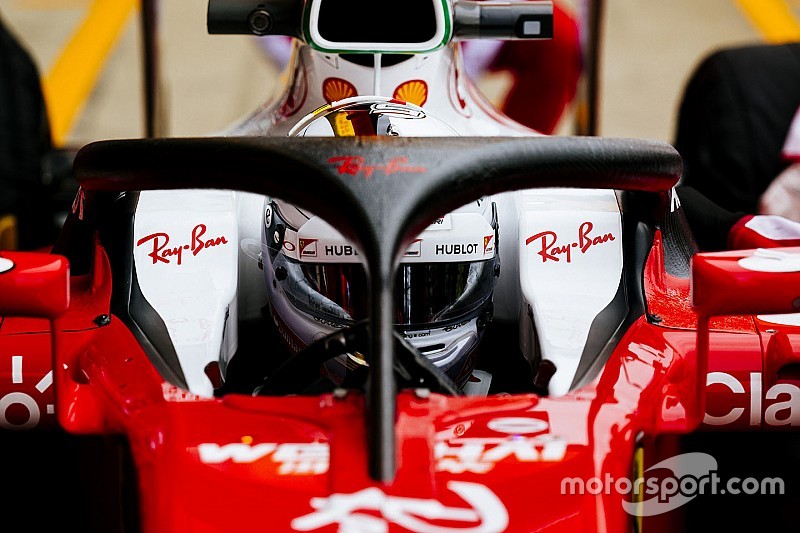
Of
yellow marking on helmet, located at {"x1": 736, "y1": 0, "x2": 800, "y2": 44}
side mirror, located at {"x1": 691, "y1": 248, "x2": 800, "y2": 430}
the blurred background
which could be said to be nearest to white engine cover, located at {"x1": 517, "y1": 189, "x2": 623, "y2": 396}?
side mirror, located at {"x1": 691, "y1": 248, "x2": 800, "y2": 430}

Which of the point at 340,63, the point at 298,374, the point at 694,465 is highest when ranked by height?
the point at 340,63

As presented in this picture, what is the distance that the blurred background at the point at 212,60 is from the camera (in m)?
3.75

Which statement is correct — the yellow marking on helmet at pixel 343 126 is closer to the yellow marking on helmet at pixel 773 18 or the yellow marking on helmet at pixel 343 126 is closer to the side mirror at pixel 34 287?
the side mirror at pixel 34 287

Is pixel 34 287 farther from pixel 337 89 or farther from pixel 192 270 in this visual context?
pixel 337 89

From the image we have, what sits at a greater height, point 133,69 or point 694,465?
point 133,69

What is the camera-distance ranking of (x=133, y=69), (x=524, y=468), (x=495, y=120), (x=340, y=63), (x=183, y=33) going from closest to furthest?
(x=524, y=468) → (x=340, y=63) → (x=495, y=120) → (x=133, y=69) → (x=183, y=33)

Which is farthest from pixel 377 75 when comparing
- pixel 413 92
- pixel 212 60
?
pixel 212 60

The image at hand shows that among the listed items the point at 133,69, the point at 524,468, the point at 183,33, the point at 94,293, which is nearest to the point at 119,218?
the point at 94,293

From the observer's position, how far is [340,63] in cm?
147

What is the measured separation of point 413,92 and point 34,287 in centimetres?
75

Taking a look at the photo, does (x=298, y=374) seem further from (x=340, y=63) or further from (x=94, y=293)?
(x=340, y=63)

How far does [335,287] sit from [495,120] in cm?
72

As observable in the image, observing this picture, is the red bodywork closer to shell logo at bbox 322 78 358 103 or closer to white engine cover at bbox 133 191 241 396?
white engine cover at bbox 133 191 241 396

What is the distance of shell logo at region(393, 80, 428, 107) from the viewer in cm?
147
